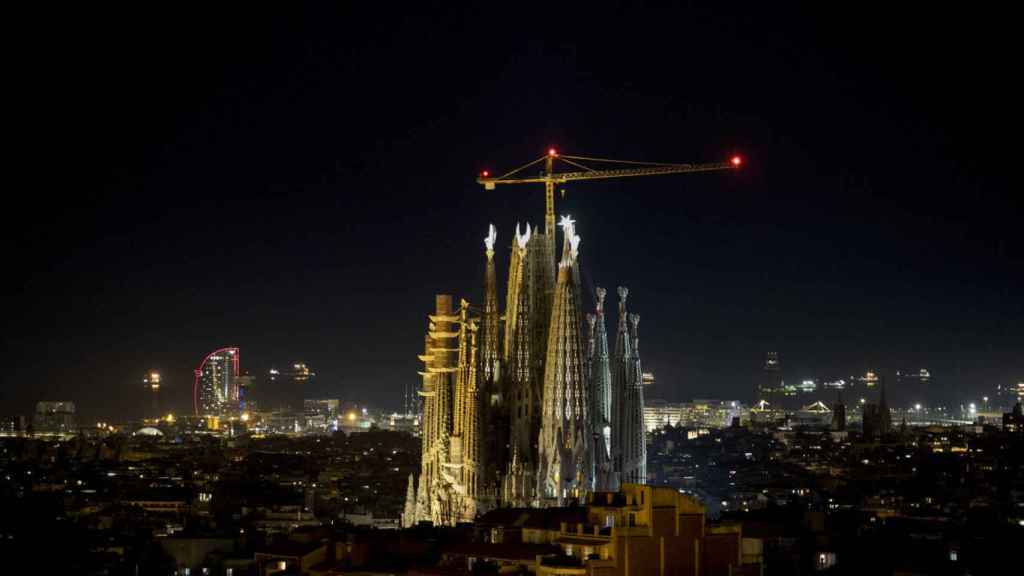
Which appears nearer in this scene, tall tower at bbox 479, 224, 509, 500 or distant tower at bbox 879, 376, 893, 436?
tall tower at bbox 479, 224, 509, 500

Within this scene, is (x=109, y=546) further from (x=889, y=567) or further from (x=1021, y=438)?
(x=1021, y=438)

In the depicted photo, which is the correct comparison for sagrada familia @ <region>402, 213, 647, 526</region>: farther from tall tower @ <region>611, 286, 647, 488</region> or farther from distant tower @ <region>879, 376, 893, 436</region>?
distant tower @ <region>879, 376, 893, 436</region>

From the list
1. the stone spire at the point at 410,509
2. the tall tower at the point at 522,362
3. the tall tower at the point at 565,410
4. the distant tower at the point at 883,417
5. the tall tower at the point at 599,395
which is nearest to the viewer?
the tall tower at the point at 565,410

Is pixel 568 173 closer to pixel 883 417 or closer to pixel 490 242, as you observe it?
pixel 490 242

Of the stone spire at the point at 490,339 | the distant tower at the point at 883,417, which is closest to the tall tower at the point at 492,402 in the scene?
the stone spire at the point at 490,339

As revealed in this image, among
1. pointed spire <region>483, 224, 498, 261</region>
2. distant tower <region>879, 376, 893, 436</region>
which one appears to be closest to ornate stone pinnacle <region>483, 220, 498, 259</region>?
pointed spire <region>483, 224, 498, 261</region>

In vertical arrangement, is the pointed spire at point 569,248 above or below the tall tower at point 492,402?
above

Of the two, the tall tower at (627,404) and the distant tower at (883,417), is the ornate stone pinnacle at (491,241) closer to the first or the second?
the tall tower at (627,404)
